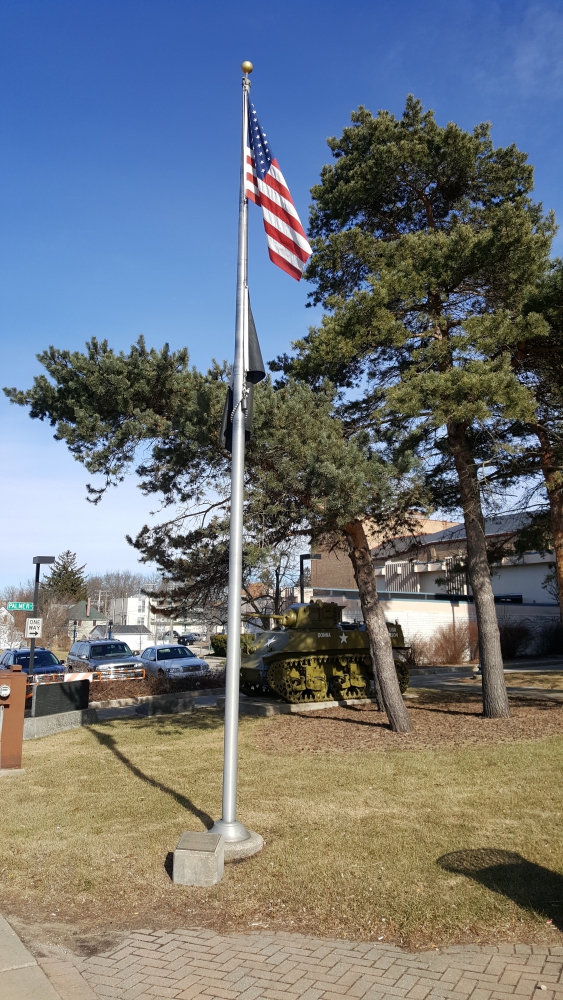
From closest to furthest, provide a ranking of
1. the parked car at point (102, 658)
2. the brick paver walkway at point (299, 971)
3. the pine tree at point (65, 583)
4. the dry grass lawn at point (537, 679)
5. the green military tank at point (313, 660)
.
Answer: the brick paver walkway at point (299, 971), the green military tank at point (313, 660), the dry grass lawn at point (537, 679), the parked car at point (102, 658), the pine tree at point (65, 583)

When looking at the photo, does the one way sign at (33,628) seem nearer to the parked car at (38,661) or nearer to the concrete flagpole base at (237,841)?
the parked car at (38,661)

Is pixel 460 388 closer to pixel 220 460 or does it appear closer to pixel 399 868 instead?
pixel 220 460

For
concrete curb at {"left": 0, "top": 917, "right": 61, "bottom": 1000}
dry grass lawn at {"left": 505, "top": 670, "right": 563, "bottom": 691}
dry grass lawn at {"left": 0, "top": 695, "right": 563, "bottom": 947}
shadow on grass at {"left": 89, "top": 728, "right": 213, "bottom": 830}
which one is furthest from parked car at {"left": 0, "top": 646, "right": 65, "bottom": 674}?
concrete curb at {"left": 0, "top": 917, "right": 61, "bottom": 1000}

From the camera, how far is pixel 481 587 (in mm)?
12984

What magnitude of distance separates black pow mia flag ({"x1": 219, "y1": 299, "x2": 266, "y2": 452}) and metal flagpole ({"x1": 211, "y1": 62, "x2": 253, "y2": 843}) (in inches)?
2.3

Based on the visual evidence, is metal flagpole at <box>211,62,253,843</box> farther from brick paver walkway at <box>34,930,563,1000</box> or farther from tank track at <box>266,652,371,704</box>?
tank track at <box>266,652,371,704</box>

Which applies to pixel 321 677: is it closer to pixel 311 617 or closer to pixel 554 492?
pixel 311 617

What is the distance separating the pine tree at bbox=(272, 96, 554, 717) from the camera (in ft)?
35.9

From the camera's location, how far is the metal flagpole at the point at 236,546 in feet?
19.4

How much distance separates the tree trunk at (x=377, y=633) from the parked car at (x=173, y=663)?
9.53m

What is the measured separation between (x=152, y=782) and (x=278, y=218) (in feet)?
21.2

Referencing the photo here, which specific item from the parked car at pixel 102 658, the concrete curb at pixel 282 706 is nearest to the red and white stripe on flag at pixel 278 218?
the concrete curb at pixel 282 706

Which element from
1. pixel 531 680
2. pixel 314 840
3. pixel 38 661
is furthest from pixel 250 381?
pixel 531 680

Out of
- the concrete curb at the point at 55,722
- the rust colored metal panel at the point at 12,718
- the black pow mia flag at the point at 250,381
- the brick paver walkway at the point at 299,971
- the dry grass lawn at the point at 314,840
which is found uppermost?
the black pow mia flag at the point at 250,381
